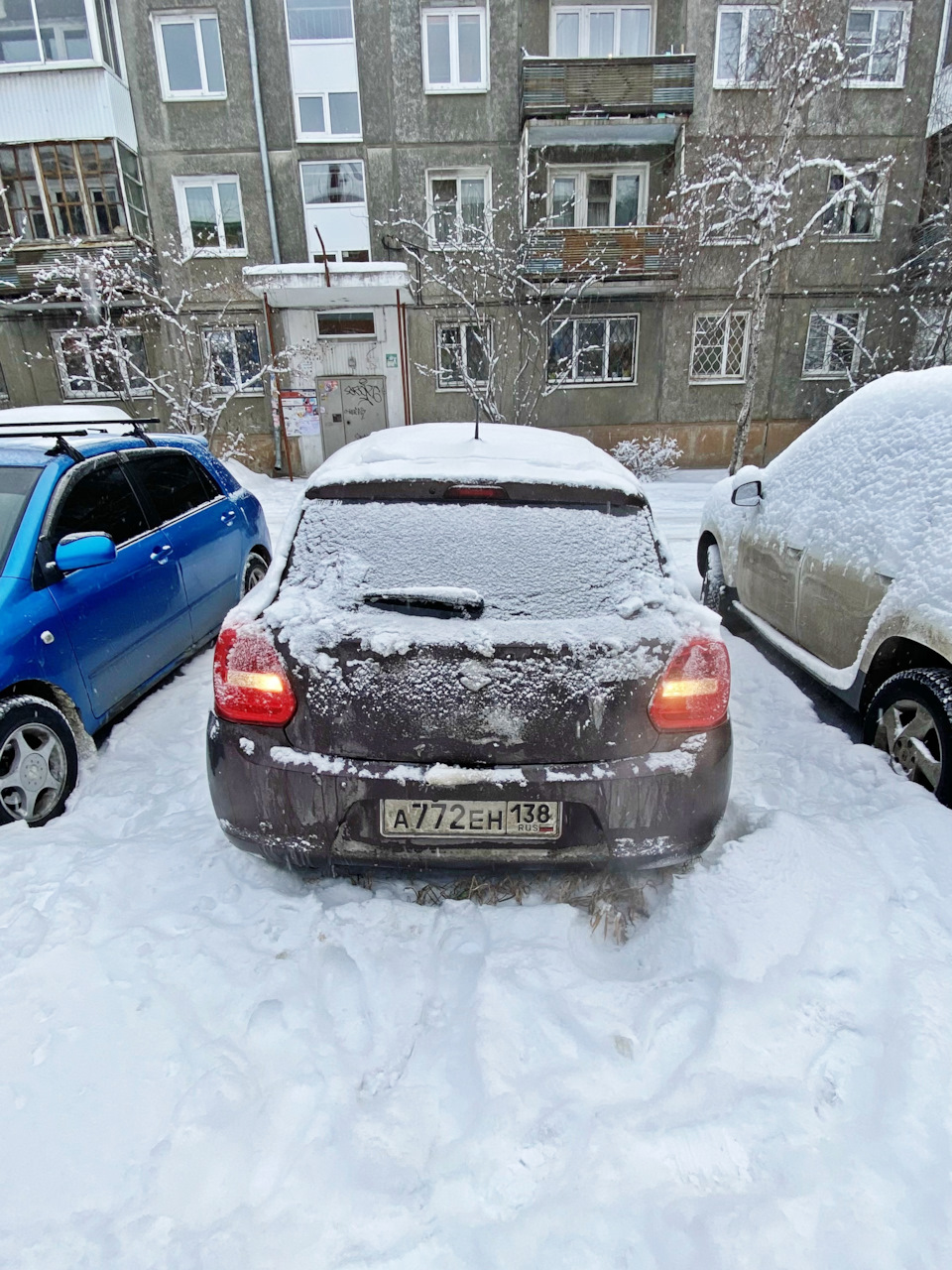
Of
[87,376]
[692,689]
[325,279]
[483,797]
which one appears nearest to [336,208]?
[325,279]

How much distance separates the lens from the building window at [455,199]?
50.6 feet

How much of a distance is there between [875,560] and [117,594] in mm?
3889

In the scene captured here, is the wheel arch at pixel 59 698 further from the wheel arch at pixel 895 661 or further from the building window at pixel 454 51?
the building window at pixel 454 51

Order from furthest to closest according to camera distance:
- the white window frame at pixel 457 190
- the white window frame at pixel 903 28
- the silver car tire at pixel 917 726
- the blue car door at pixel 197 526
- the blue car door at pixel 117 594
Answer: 1. the white window frame at pixel 457 190
2. the white window frame at pixel 903 28
3. the blue car door at pixel 197 526
4. the blue car door at pixel 117 594
5. the silver car tire at pixel 917 726

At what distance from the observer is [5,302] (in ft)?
49.4

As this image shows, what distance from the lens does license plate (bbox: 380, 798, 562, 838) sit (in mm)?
1986

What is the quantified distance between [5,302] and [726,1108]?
19849 mm

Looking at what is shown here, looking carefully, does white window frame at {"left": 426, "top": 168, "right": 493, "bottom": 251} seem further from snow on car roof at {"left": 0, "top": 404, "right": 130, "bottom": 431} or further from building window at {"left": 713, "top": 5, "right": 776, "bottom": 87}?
snow on car roof at {"left": 0, "top": 404, "right": 130, "bottom": 431}

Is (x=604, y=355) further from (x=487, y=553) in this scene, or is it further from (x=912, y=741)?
(x=487, y=553)

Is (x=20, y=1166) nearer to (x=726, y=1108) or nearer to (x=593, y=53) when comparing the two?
(x=726, y=1108)

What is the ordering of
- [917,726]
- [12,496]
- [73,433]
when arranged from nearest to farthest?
[917,726] → [12,496] → [73,433]

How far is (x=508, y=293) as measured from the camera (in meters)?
15.3

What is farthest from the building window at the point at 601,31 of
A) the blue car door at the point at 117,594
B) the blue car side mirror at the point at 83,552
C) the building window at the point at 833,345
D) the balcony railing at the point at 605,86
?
the blue car side mirror at the point at 83,552

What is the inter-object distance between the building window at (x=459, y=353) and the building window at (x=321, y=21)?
6.58 meters
